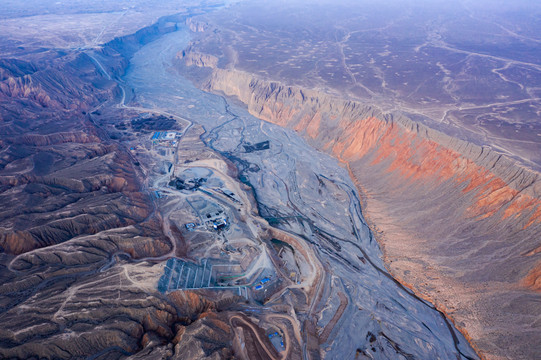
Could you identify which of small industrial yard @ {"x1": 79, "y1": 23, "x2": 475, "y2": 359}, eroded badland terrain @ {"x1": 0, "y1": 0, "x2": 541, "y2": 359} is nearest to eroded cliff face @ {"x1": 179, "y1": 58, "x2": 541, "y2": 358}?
eroded badland terrain @ {"x1": 0, "y1": 0, "x2": 541, "y2": 359}

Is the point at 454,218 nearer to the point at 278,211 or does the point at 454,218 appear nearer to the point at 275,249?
the point at 275,249

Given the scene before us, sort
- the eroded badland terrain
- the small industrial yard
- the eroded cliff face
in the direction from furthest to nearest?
1. the eroded cliff face
2. the small industrial yard
3. the eroded badland terrain

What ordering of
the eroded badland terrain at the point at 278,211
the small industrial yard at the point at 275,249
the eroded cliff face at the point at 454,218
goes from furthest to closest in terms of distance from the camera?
the eroded cliff face at the point at 454,218
the small industrial yard at the point at 275,249
the eroded badland terrain at the point at 278,211

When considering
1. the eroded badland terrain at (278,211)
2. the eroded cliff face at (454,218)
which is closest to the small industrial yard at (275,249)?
the eroded badland terrain at (278,211)

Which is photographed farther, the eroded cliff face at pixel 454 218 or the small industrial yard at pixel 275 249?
Answer: the eroded cliff face at pixel 454 218

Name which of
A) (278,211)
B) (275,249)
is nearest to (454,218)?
(275,249)

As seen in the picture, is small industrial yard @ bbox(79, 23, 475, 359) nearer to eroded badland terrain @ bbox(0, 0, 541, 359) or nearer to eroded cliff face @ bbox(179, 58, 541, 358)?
eroded badland terrain @ bbox(0, 0, 541, 359)

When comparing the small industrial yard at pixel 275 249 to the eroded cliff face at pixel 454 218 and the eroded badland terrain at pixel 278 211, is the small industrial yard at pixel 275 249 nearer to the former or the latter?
the eroded badland terrain at pixel 278 211
